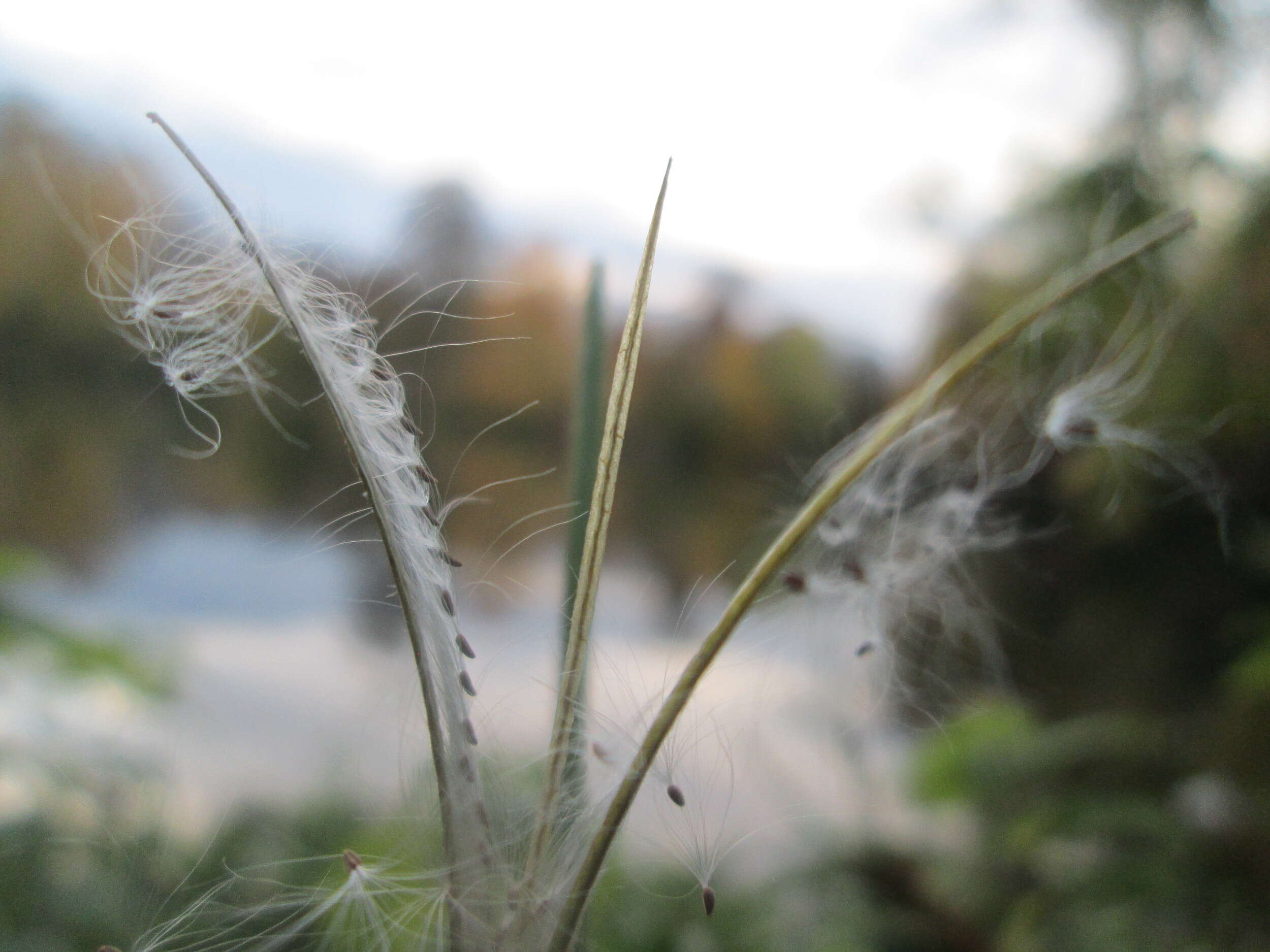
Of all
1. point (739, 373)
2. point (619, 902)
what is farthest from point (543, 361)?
point (619, 902)

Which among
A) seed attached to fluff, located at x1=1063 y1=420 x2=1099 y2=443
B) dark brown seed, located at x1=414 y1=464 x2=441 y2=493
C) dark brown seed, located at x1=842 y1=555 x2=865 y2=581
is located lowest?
dark brown seed, located at x1=842 y1=555 x2=865 y2=581

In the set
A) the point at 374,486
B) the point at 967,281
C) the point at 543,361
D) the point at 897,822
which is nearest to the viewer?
the point at 374,486

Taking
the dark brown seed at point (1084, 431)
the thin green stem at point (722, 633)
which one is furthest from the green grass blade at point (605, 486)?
the dark brown seed at point (1084, 431)

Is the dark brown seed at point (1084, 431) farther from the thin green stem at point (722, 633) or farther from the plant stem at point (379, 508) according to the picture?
the plant stem at point (379, 508)

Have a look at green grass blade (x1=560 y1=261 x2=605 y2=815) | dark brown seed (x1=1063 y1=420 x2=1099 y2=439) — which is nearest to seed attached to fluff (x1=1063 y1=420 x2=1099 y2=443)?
dark brown seed (x1=1063 y1=420 x2=1099 y2=439)

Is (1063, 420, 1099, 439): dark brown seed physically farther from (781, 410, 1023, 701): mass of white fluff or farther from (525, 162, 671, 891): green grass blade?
(525, 162, 671, 891): green grass blade

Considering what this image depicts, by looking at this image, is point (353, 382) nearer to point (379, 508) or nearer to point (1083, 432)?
point (379, 508)

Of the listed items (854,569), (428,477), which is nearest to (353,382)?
(428,477)

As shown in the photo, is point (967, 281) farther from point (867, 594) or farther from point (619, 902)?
Result: point (867, 594)

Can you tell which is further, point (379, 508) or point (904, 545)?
point (904, 545)
